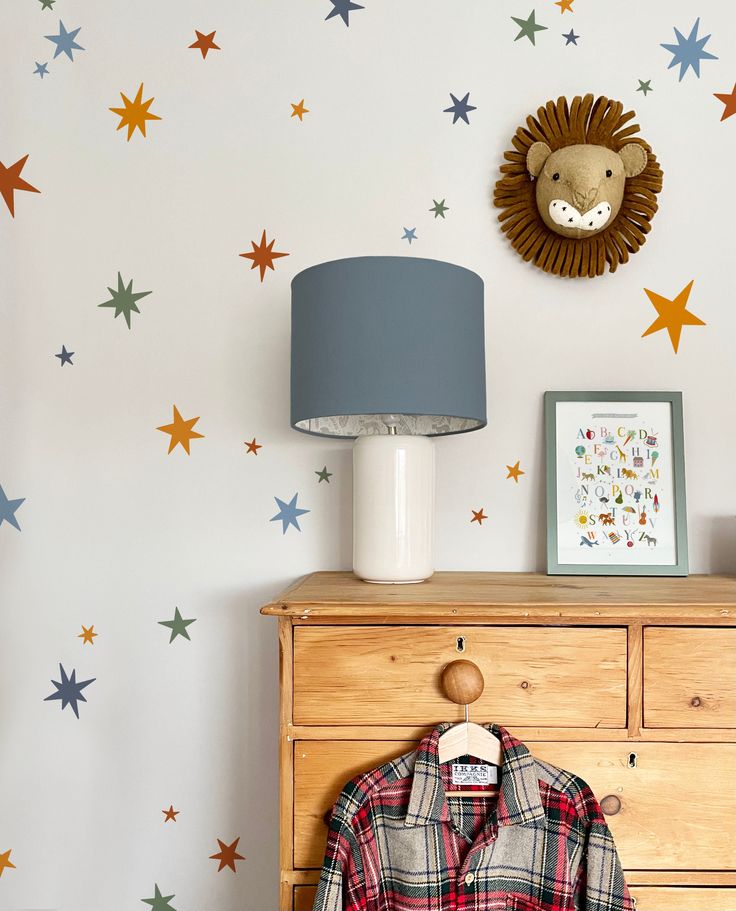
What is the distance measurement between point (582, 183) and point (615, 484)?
1.92 feet

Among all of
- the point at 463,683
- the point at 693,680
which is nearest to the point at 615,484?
the point at 693,680

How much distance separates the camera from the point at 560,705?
3.73 feet

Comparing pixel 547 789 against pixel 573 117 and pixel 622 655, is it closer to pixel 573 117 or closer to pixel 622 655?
pixel 622 655

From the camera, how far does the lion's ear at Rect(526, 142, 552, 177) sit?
1516mm

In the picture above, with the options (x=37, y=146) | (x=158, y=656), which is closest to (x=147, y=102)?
(x=37, y=146)

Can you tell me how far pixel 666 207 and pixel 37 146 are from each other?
131 cm

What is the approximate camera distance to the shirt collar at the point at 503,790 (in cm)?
108

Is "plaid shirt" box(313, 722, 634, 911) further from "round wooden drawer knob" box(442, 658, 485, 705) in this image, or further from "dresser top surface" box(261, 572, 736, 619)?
"dresser top surface" box(261, 572, 736, 619)

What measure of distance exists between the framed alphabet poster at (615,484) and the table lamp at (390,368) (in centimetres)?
27

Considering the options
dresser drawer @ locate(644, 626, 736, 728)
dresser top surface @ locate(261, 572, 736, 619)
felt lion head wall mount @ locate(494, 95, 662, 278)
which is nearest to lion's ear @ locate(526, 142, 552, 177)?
felt lion head wall mount @ locate(494, 95, 662, 278)

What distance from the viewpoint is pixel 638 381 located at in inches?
60.7

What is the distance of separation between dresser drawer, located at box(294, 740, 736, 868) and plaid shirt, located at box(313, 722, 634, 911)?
0.04m

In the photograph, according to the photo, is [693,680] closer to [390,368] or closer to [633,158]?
[390,368]

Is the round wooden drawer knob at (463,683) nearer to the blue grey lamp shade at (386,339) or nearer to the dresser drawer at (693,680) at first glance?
the dresser drawer at (693,680)
